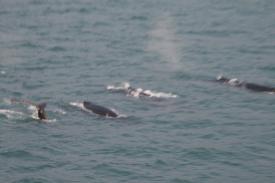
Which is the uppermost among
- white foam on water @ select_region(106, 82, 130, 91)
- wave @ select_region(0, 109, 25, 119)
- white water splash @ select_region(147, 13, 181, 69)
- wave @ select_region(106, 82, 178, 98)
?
white water splash @ select_region(147, 13, 181, 69)

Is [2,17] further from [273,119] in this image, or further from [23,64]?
[273,119]

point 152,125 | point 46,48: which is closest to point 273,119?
point 152,125

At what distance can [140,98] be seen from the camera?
113 feet

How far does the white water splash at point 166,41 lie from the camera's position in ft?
143

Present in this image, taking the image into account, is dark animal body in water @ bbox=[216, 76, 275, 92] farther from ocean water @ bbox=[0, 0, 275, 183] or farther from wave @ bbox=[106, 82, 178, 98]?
wave @ bbox=[106, 82, 178, 98]

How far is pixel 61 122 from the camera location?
3081 cm

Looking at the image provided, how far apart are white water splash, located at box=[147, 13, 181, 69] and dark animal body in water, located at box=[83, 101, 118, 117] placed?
9981mm

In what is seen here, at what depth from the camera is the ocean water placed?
26.3 metres

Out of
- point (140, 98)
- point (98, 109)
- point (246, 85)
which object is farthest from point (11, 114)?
point (246, 85)

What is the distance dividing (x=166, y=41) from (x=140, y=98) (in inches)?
589

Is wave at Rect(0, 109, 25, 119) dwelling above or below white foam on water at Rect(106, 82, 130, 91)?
below

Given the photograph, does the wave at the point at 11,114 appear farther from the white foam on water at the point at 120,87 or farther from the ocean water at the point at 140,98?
the white foam on water at the point at 120,87

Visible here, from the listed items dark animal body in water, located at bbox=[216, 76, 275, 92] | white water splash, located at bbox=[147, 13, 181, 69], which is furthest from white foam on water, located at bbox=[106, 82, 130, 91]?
dark animal body in water, located at bbox=[216, 76, 275, 92]

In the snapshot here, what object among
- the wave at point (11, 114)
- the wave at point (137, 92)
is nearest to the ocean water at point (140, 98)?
the wave at point (11, 114)
